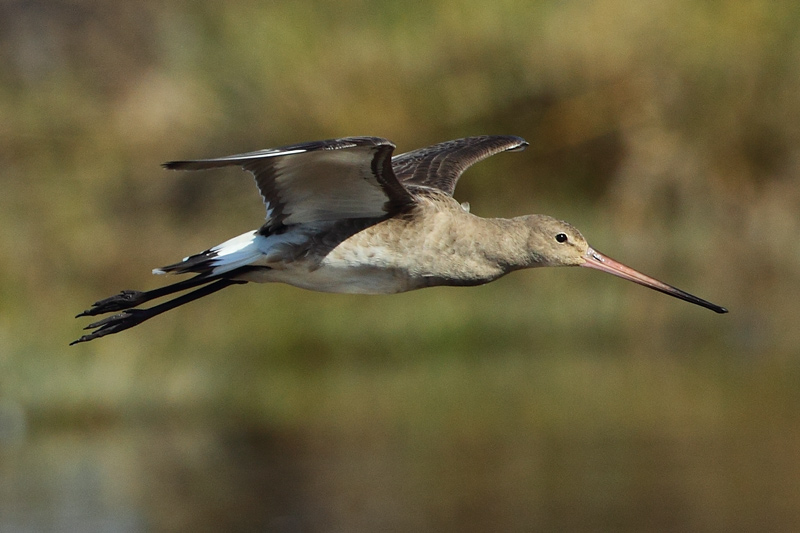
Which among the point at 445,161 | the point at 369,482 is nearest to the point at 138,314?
the point at 445,161

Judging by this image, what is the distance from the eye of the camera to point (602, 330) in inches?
480

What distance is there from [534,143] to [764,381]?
3.48 meters

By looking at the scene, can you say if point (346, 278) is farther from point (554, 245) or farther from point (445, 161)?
point (445, 161)

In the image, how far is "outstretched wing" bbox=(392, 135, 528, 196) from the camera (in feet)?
25.9

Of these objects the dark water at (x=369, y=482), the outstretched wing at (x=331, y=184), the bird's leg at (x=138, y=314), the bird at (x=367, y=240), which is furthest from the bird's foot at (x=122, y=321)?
the dark water at (x=369, y=482)

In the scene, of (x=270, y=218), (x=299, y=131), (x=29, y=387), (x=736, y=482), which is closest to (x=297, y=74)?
(x=299, y=131)

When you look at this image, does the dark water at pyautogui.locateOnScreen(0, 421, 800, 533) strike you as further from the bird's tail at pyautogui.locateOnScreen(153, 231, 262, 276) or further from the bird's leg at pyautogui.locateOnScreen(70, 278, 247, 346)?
the bird's tail at pyautogui.locateOnScreen(153, 231, 262, 276)

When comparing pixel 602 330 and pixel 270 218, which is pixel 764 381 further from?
pixel 270 218

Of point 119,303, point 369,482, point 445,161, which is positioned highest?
point 445,161

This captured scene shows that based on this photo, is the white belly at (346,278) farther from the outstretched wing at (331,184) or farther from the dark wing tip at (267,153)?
the dark wing tip at (267,153)

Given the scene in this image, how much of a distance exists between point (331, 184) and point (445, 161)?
157 centimetres

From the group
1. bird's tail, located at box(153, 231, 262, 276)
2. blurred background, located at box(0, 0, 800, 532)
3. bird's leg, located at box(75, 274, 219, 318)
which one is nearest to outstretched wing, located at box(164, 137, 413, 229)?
bird's tail, located at box(153, 231, 262, 276)

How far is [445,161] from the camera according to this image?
8.22 m

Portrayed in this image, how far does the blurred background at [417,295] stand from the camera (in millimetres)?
10016
